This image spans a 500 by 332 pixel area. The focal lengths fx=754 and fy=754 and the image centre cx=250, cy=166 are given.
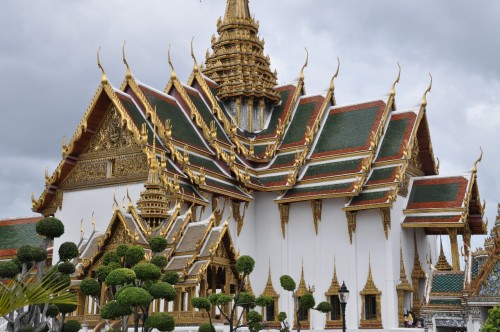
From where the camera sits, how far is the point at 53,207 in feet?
53.7

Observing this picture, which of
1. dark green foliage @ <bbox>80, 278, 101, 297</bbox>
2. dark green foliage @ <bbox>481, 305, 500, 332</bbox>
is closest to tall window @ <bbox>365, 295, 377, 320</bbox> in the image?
dark green foliage @ <bbox>481, 305, 500, 332</bbox>

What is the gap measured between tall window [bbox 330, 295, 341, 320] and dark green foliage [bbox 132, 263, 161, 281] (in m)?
8.74

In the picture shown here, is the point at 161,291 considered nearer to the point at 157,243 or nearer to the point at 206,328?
the point at 157,243

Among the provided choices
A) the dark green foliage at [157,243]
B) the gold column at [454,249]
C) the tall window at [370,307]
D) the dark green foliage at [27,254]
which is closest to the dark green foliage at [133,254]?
the dark green foliage at [157,243]

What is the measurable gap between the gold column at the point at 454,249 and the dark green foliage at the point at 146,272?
9.68m

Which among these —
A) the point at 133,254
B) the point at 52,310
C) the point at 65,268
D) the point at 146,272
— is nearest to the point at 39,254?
the point at 65,268

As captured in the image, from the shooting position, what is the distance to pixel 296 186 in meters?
17.2

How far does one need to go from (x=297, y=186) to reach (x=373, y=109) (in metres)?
2.81

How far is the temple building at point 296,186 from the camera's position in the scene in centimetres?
1551

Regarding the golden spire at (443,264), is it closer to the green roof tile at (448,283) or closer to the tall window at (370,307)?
the tall window at (370,307)

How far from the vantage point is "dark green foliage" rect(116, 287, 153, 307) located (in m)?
7.52

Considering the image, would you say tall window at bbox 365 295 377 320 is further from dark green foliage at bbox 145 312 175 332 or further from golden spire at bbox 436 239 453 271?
dark green foliage at bbox 145 312 175 332

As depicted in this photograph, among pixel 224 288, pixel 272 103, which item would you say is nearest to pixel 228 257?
pixel 224 288

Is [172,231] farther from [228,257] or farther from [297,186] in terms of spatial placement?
[297,186]
